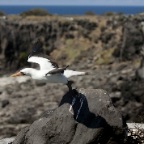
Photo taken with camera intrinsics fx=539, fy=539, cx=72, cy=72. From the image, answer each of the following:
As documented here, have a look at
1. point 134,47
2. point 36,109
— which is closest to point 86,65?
point 134,47

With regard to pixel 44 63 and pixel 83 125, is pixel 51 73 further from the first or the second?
pixel 83 125

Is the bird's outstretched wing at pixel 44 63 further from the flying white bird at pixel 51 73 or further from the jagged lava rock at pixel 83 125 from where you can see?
the jagged lava rock at pixel 83 125

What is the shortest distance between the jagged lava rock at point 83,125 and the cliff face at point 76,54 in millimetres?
→ 24948

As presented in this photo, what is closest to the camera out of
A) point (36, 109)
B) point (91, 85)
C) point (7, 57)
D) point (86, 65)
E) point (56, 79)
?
point (56, 79)

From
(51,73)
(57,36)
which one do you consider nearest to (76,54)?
(57,36)

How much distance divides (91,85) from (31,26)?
30.6m

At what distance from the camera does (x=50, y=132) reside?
13461 millimetres

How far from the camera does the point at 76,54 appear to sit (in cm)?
7362

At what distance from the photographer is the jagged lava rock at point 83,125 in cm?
1329

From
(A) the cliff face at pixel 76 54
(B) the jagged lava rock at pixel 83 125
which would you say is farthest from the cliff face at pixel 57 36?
(B) the jagged lava rock at pixel 83 125

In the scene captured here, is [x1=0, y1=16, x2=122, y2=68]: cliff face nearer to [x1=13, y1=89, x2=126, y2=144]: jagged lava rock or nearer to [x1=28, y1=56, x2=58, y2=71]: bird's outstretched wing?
[x1=28, y1=56, x2=58, y2=71]: bird's outstretched wing

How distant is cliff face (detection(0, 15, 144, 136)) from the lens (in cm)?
4284

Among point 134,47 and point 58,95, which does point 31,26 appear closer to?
point 134,47

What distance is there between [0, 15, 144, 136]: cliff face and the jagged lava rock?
982 inches
